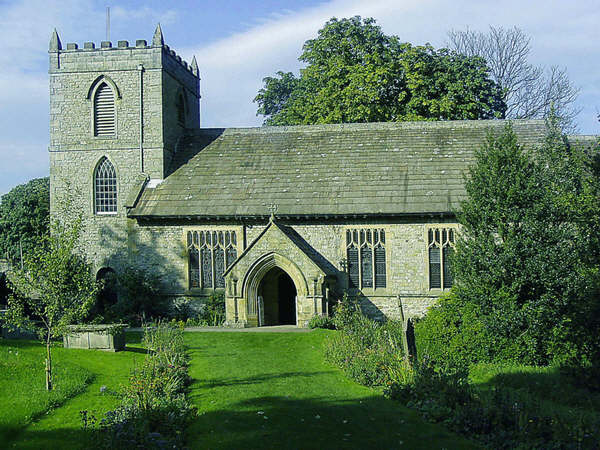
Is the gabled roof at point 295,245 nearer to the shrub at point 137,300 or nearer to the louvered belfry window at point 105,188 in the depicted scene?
the shrub at point 137,300

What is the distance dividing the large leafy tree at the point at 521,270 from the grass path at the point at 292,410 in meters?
4.67

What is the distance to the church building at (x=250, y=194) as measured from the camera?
24.4m

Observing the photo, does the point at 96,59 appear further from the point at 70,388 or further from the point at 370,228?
the point at 70,388

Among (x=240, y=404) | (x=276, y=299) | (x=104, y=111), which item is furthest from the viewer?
(x=104, y=111)

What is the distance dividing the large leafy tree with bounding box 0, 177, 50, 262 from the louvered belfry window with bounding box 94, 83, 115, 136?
19839mm

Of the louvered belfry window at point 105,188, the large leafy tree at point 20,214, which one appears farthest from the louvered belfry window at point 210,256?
the large leafy tree at point 20,214

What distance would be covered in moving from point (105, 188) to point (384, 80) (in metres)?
15.3

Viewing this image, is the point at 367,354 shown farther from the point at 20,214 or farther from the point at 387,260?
the point at 20,214

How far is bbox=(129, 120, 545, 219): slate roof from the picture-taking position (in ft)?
82.0

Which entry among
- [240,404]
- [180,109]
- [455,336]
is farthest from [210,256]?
[240,404]

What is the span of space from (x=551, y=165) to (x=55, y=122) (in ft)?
68.2

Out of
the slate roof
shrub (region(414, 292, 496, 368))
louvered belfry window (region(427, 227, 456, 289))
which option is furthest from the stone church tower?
shrub (region(414, 292, 496, 368))

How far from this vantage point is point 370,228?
24.8 metres

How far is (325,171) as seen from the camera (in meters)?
26.7
